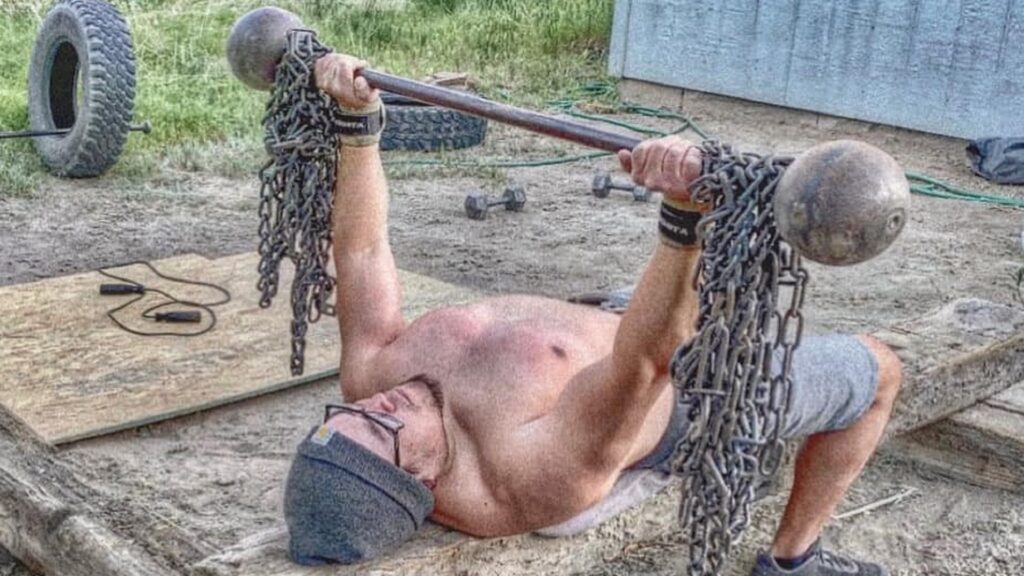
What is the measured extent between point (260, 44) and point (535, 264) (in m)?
2.42

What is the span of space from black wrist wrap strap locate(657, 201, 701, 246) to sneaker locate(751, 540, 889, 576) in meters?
0.95

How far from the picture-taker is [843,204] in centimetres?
166

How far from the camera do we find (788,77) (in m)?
7.71

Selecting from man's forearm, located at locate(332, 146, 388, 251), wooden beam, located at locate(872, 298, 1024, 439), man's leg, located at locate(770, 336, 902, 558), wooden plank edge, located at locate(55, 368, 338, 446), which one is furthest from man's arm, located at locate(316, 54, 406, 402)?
wooden beam, located at locate(872, 298, 1024, 439)

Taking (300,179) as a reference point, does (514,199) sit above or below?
below

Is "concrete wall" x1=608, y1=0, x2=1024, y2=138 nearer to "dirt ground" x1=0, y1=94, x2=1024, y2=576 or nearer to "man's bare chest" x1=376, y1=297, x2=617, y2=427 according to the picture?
"dirt ground" x1=0, y1=94, x2=1024, y2=576

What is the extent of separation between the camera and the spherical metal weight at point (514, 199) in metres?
5.66

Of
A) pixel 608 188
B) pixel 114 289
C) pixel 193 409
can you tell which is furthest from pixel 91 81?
pixel 193 409

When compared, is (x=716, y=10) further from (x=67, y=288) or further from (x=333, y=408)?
(x=333, y=408)

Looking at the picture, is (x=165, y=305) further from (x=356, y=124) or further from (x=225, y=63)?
(x=225, y=63)

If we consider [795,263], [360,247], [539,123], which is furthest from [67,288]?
[795,263]

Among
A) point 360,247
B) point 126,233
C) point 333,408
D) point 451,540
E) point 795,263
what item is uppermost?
point 795,263

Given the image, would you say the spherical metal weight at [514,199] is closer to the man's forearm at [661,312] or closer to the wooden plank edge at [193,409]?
the wooden plank edge at [193,409]

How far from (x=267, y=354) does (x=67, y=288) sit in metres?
0.83
